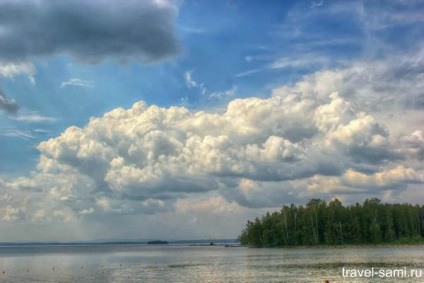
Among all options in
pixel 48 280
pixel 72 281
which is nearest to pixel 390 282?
pixel 72 281

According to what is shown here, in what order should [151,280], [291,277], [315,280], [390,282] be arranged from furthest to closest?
[151,280], [291,277], [315,280], [390,282]

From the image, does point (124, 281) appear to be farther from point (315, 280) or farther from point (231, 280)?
point (315, 280)

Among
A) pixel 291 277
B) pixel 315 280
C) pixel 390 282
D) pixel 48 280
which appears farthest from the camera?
pixel 48 280

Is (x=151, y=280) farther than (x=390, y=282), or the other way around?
(x=151, y=280)

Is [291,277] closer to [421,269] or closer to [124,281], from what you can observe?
[421,269]

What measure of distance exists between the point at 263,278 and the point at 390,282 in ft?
72.4

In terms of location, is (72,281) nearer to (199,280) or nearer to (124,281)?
(124,281)

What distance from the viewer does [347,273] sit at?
84.9 meters

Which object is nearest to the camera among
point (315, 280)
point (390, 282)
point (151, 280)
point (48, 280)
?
point (390, 282)

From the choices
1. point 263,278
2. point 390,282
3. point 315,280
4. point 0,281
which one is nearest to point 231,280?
point 263,278

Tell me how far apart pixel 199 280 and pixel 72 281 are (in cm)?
2629

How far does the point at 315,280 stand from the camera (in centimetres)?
7512

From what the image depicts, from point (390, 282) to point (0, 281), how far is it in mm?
74247

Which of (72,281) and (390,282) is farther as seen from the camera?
(72,281)
